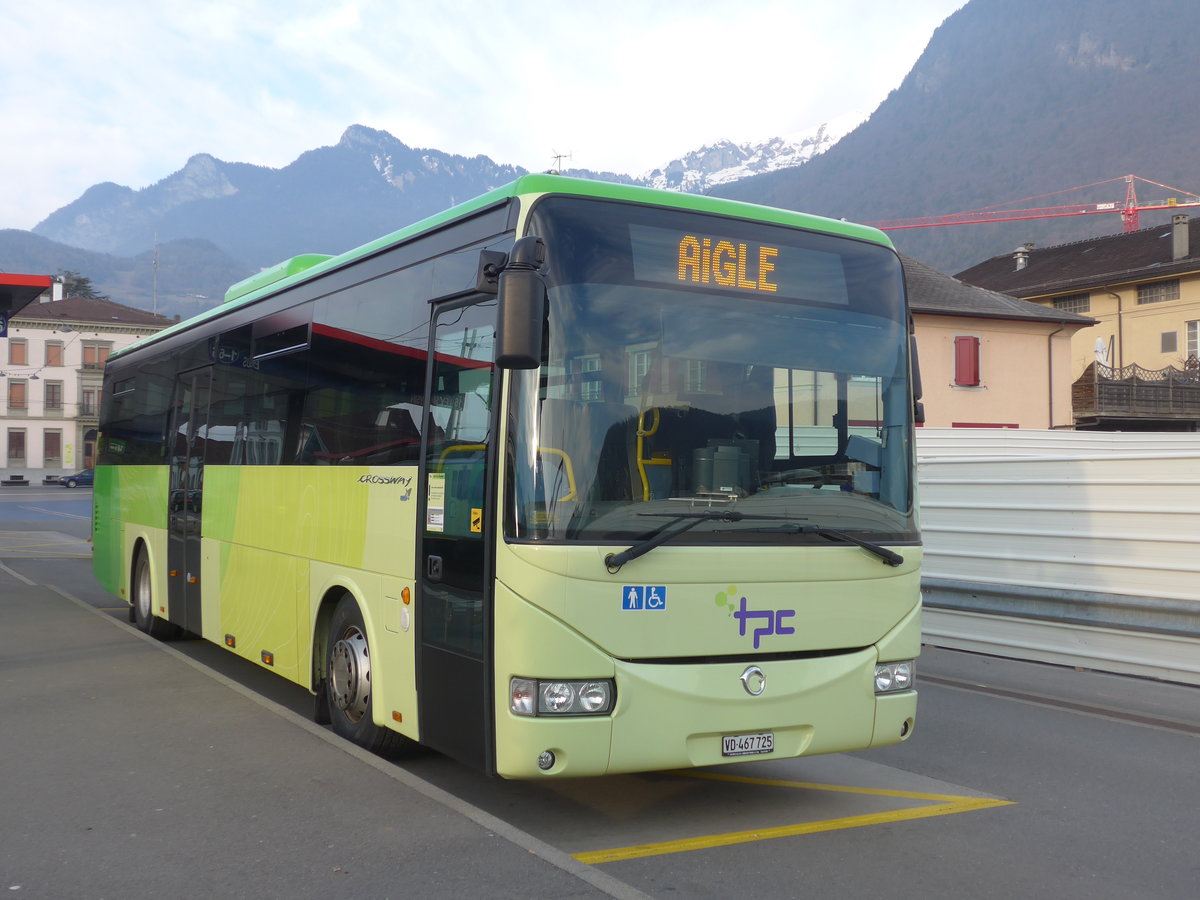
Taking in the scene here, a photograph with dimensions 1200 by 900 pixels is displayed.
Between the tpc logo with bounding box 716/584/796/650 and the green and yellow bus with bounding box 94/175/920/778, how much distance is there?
1 cm

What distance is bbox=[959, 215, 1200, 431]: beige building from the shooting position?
52.2m

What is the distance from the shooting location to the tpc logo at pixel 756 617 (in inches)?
225

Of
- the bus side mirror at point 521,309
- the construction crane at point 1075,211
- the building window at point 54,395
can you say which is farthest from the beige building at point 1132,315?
the building window at point 54,395

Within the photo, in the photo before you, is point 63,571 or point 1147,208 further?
point 1147,208

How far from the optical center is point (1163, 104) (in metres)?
198

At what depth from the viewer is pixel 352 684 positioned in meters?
7.37

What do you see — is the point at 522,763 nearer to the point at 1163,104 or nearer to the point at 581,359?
the point at 581,359

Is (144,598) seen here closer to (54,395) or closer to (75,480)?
(75,480)

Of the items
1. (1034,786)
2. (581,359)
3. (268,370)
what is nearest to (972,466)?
(1034,786)

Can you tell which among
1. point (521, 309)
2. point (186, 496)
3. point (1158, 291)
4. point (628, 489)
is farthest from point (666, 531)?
point (1158, 291)

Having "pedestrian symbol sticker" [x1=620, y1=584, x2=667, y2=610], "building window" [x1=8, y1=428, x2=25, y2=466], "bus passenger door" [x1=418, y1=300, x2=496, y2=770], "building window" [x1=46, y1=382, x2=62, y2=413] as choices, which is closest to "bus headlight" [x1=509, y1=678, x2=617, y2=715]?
"bus passenger door" [x1=418, y1=300, x2=496, y2=770]

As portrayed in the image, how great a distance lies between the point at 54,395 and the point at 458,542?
103116 millimetres

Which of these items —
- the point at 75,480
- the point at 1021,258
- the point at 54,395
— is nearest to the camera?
the point at 1021,258

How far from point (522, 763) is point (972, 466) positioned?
8302mm
